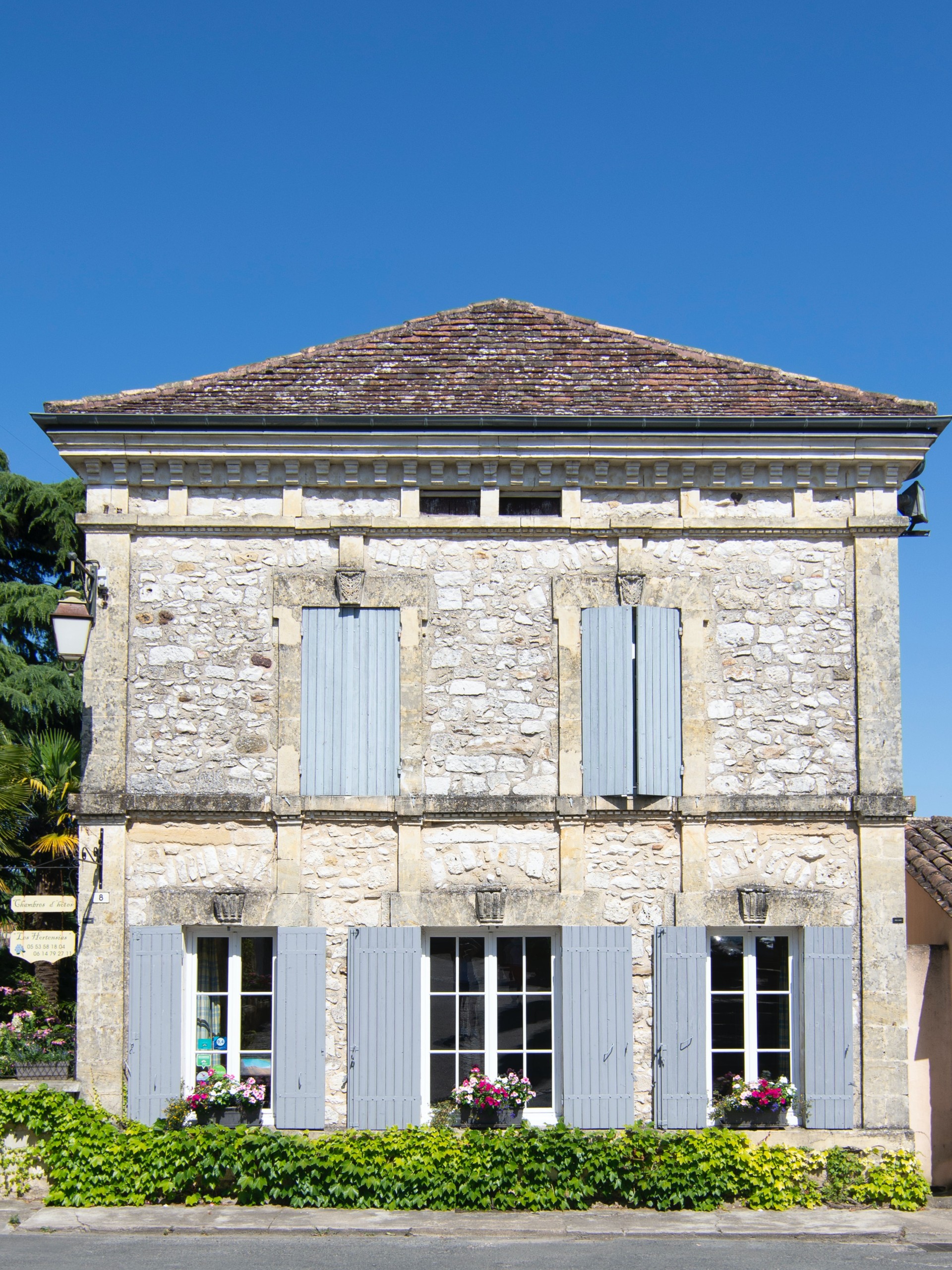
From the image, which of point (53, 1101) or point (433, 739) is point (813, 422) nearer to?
point (433, 739)

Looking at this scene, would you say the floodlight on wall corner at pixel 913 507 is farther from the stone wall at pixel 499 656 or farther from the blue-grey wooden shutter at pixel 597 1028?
the blue-grey wooden shutter at pixel 597 1028

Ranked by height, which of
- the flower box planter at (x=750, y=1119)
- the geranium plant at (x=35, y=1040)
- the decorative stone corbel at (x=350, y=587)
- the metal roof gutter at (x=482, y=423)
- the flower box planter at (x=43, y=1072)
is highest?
the metal roof gutter at (x=482, y=423)

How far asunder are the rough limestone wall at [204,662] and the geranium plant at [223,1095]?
2281 millimetres

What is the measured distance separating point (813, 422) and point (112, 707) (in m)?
6.43

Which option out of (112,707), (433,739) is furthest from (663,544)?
(112,707)

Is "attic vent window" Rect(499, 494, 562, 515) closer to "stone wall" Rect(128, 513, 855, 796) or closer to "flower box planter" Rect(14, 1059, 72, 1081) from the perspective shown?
"stone wall" Rect(128, 513, 855, 796)

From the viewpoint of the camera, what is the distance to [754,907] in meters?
8.62

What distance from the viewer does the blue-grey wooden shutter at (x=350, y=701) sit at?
878 centimetres

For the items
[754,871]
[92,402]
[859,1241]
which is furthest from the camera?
[92,402]

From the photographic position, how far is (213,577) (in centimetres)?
905

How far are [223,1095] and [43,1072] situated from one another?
157cm

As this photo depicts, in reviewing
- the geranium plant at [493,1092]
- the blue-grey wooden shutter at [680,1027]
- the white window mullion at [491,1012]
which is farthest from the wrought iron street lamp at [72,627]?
the blue-grey wooden shutter at [680,1027]

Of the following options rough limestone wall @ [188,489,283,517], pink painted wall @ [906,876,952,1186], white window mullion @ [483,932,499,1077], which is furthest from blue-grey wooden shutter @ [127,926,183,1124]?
pink painted wall @ [906,876,952,1186]

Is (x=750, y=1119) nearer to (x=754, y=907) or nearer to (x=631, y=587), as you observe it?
(x=754, y=907)
